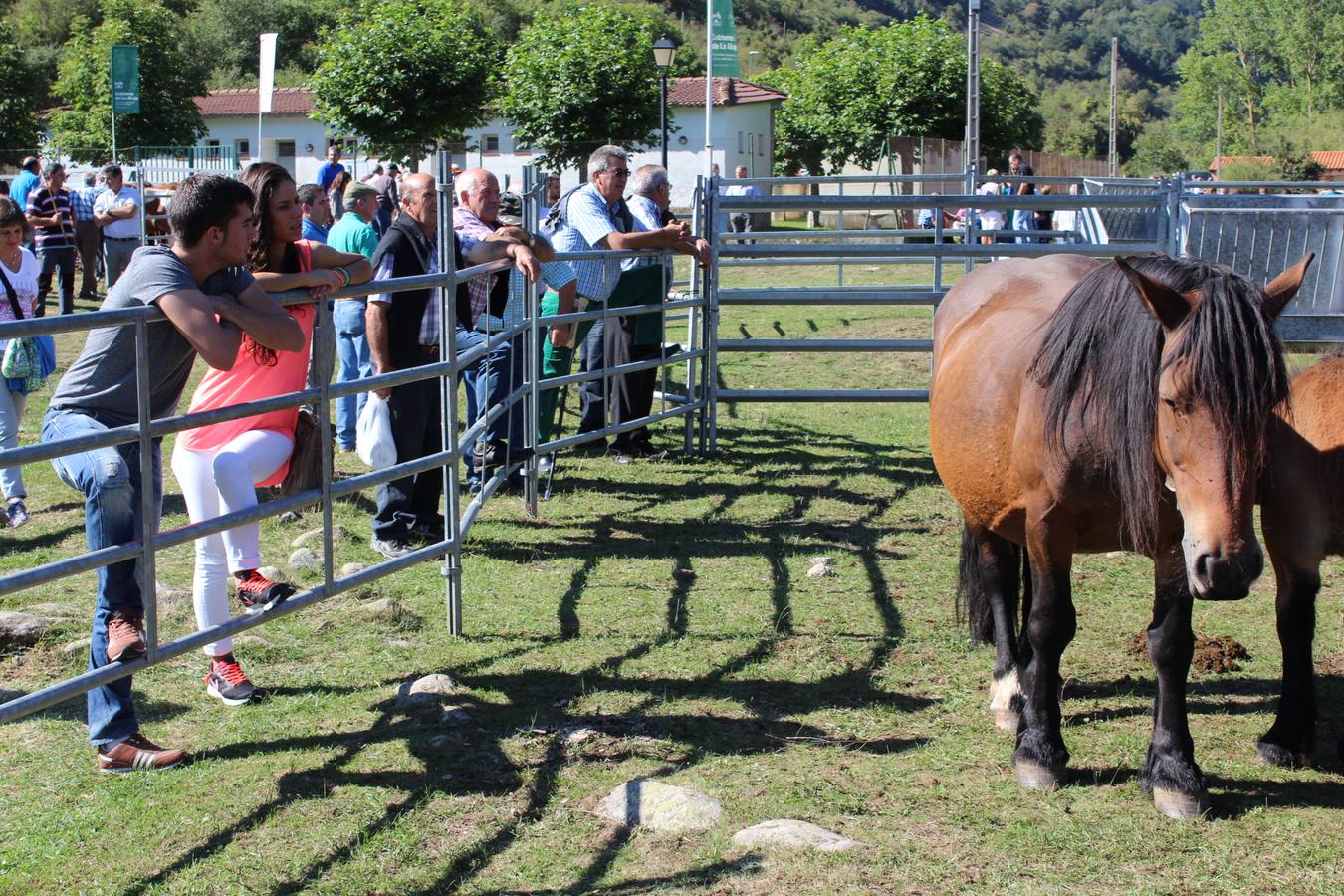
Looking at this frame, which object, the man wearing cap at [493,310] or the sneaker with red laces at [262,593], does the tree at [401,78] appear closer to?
the man wearing cap at [493,310]

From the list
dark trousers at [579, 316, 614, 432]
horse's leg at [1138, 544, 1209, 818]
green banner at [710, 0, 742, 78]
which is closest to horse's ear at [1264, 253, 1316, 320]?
horse's leg at [1138, 544, 1209, 818]

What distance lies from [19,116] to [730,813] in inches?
1760

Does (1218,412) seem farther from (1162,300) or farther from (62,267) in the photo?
(62,267)

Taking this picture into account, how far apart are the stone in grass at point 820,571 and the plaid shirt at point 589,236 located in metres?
2.47

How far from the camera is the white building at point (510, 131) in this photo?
54.2 metres

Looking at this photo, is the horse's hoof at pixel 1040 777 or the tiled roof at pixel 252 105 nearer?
the horse's hoof at pixel 1040 777

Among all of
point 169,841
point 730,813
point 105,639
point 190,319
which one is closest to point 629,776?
point 730,813

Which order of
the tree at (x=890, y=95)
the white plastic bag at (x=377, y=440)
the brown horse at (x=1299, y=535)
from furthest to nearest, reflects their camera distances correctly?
the tree at (x=890, y=95)
the white plastic bag at (x=377, y=440)
the brown horse at (x=1299, y=535)

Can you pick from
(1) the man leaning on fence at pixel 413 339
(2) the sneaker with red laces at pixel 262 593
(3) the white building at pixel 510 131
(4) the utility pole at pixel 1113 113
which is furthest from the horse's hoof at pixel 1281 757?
(3) the white building at pixel 510 131

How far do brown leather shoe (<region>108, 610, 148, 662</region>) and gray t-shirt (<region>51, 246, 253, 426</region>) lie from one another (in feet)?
1.84

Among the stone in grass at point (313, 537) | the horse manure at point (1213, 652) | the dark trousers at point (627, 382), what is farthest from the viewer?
the dark trousers at point (627, 382)

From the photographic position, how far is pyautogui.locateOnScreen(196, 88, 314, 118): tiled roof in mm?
58000

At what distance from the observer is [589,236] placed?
7949mm

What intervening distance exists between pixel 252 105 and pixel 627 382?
55597mm
